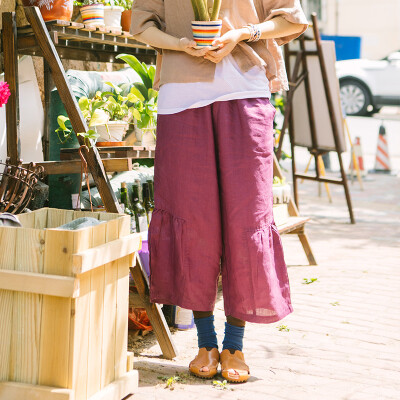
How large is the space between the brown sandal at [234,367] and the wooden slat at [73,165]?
42.4 inches

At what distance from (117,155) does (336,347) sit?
143 cm

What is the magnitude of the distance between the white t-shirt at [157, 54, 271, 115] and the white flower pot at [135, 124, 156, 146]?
990 millimetres

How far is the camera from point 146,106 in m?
3.82

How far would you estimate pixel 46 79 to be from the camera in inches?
158

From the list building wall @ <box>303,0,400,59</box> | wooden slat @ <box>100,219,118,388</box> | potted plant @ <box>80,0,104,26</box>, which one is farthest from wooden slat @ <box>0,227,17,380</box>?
building wall @ <box>303,0,400,59</box>

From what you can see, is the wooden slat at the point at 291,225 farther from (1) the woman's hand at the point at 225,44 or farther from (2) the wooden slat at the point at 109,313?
(2) the wooden slat at the point at 109,313

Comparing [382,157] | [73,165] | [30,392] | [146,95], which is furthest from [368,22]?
[30,392]

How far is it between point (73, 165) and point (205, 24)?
1.08 metres

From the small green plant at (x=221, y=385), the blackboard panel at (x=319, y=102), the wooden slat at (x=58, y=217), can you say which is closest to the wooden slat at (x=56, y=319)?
the wooden slat at (x=58, y=217)

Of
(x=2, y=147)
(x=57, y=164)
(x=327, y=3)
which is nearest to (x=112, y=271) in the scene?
(x=57, y=164)

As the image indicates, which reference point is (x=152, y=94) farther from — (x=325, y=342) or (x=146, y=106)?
(x=325, y=342)

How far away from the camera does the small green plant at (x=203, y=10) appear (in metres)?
2.73

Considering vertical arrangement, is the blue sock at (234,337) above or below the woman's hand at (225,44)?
below

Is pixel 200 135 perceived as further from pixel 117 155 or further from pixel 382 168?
pixel 382 168
